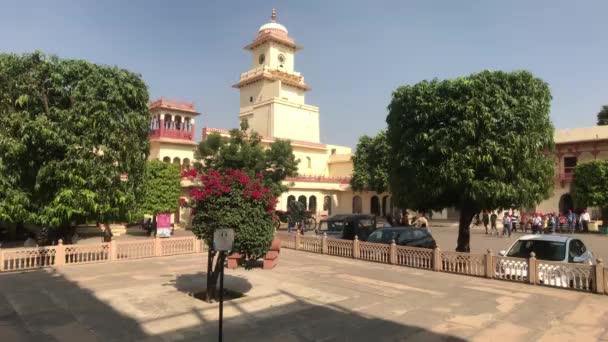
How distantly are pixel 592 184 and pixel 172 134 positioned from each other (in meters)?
31.3

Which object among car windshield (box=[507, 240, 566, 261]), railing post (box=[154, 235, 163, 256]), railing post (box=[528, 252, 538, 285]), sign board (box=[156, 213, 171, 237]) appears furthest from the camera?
sign board (box=[156, 213, 171, 237])

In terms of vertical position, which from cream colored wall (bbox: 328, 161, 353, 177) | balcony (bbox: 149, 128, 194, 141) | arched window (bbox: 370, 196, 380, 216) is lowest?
arched window (bbox: 370, 196, 380, 216)

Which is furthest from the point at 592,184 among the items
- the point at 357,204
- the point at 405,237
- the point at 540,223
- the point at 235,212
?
the point at 235,212

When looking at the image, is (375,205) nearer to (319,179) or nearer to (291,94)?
(319,179)

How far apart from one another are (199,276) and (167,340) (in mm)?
5148

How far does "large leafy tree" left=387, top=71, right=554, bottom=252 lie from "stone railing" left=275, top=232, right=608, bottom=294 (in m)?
1.87

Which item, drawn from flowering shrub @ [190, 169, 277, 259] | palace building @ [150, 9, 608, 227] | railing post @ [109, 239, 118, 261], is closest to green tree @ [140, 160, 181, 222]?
palace building @ [150, 9, 608, 227]

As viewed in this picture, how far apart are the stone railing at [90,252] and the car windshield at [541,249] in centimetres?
1122

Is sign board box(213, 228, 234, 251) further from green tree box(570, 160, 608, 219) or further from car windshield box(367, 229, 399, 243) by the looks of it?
green tree box(570, 160, 608, 219)

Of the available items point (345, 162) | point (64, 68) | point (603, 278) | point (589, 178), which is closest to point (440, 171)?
point (603, 278)

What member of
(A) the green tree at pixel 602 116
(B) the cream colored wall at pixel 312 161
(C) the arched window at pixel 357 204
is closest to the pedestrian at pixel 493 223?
(C) the arched window at pixel 357 204

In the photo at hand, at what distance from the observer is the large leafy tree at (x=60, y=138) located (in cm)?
1223

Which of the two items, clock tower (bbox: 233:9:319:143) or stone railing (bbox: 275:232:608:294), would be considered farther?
clock tower (bbox: 233:9:319:143)

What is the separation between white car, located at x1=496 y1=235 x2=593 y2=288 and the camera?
9.45 metres
